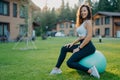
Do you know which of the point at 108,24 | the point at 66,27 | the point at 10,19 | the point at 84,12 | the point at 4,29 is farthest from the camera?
the point at 66,27

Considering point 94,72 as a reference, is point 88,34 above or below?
above

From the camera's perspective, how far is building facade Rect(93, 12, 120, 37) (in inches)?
2327

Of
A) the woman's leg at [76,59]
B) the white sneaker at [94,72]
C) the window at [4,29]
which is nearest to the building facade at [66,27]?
the window at [4,29]

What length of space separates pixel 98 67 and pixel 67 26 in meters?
78.4

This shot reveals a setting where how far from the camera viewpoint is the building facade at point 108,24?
194 ft

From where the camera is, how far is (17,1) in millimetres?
37656

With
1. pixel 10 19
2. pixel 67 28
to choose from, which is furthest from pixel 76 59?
pixel 67 28

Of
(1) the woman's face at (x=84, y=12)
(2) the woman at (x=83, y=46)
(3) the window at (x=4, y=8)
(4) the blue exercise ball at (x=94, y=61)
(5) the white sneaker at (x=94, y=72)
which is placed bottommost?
(5) the white sneaker at (x=94, y=72)

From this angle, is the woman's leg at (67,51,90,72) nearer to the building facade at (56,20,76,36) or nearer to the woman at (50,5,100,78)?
the woman at (50,5,100,78)

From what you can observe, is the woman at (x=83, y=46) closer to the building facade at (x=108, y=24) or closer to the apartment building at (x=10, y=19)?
the apartment building at (x=10, y=19)

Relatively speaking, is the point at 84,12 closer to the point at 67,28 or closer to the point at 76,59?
the point at 76,59

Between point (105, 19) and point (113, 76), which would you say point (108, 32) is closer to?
point (105, 19)

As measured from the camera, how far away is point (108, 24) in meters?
60.5

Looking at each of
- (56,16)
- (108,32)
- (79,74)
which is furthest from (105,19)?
(79,74)
